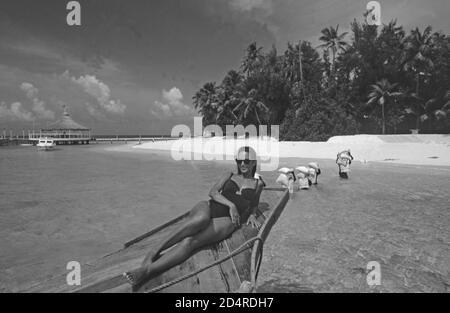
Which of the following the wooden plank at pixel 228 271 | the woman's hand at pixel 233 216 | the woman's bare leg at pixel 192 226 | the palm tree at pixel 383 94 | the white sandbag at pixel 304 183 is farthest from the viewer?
→ the palm tree at pixel 383 94

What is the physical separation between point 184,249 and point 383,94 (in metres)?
39.7

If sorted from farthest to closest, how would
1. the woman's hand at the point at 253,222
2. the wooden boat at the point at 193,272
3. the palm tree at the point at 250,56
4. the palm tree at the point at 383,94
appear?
the palm tree at the point at 250,56 → the palm tree at the point at 383,94 → the woman's hand at the point at 253,222 → the wooden boat at the point at 193,272

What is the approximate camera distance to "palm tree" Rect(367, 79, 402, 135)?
36.0 meters

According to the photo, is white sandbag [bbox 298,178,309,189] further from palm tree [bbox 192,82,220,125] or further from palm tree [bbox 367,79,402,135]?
palm tree [bbox 192,82,220,125]

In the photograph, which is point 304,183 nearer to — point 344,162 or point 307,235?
point 344,162

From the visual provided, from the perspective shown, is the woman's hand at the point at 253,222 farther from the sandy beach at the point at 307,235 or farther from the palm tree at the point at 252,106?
the palm tree at the point at 252,106

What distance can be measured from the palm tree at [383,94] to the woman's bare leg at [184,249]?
3764 centimetres

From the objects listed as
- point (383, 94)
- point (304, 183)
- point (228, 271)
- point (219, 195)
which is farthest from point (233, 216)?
point (383, 94)

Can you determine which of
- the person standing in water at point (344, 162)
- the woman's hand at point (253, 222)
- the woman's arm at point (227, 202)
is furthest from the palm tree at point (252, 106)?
the woman's arm at point (227, 202)

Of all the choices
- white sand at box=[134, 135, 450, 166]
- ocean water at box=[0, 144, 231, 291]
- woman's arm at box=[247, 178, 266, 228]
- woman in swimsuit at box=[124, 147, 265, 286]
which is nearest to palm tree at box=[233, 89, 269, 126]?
white sand at box=[134, 135, 450, 166]

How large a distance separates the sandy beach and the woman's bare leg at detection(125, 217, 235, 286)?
0.91m

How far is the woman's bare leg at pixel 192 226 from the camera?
384cm

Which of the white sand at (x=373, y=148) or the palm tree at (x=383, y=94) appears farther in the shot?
the palm tree at (x=383, y=94)

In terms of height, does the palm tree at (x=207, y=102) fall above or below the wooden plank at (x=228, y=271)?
above
